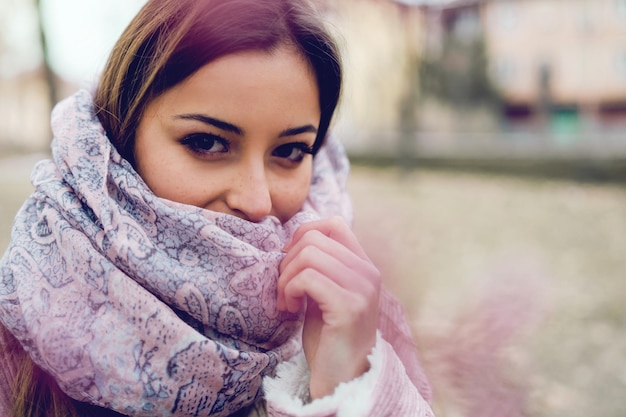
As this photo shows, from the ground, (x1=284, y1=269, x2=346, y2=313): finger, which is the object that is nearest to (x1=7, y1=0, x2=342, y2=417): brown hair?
(x1=284, y1=269, x2=346, y2=313): finger

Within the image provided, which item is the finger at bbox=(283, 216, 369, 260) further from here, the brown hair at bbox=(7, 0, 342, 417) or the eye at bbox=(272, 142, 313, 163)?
the brown hair at bbox=(7, 0, 342, 417)

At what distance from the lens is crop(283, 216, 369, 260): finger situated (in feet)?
3.70

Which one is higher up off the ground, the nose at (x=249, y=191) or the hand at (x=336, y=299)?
the nose at (x=249, y=191)

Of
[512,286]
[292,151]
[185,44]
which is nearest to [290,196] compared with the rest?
[292,151]

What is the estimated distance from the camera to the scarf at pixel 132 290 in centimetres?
107

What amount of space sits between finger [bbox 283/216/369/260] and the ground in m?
0.98

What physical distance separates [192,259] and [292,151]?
0.32 m

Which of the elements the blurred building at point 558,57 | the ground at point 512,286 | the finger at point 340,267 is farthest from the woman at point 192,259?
the blurred building at point 558,57

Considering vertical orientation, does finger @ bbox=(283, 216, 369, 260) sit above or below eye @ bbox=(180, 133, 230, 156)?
below

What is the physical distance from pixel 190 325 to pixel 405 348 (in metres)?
0.58

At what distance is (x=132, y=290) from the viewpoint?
3.52ft

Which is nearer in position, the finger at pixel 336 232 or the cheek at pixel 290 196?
the finger at pixel 336 232

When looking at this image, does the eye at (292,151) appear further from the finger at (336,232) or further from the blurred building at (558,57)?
the blurred building at (558,57)

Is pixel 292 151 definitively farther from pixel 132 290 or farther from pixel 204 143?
pixel 132 290
